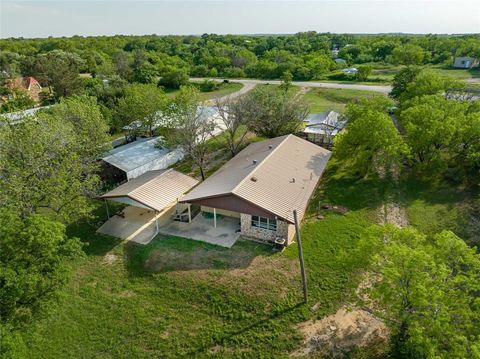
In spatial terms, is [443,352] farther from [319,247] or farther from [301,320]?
[319,247]

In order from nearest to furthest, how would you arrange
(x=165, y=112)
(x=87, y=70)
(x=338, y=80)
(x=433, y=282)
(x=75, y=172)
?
1. (x=433, y=282)
2. (x=75, y=172)
3. (x=165, y=112)
4. (x=338, y=80)
5. (x=87, y=70)

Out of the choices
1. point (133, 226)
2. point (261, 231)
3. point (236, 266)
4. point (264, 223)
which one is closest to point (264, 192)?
point (264, 223)

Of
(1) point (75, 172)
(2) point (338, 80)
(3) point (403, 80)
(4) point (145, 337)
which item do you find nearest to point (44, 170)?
(1) point (75, 172)

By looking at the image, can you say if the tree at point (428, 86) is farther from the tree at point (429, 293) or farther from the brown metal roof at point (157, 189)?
the tree at point (429, 293)

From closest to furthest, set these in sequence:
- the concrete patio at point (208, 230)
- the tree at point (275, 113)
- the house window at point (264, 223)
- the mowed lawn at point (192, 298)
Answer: the mowed lawn at point (192, 298) < the house window at point (264, 223) < the concrete patio at point (208, 230) < the tree at point (275, 113)

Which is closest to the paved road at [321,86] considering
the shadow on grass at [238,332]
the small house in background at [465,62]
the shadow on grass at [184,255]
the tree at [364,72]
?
the tree at [364,72]

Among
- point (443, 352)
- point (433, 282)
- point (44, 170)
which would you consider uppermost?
point (44, 170)
